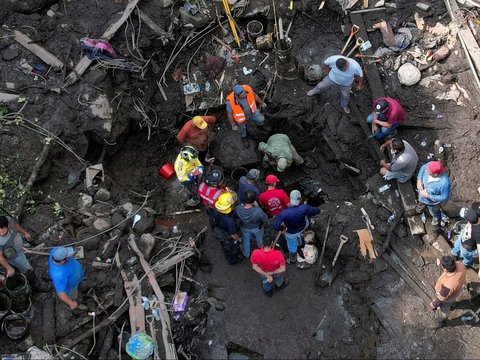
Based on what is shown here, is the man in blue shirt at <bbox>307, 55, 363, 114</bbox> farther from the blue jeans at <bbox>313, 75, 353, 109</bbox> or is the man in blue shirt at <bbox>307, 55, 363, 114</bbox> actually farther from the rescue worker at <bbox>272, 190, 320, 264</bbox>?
the rescue worker at <bbox>272, 190, 320, 264</bbox>

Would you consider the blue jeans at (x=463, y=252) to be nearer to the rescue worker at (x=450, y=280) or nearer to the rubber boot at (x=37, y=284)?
the rescue worker at (x=450, y=280)

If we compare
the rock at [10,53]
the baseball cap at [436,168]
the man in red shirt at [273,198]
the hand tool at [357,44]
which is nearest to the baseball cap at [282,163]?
the man in red shirt at [273,198]

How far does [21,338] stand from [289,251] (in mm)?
5106

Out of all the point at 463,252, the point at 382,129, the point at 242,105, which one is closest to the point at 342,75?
the point at 382,129

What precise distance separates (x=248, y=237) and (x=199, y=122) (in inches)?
104

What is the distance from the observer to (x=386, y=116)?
9906 millimetres

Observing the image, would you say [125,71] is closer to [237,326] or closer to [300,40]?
[300,40]

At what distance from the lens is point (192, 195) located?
10.6 m

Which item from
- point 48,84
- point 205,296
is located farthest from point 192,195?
point 48,84

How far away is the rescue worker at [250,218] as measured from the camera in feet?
28.1

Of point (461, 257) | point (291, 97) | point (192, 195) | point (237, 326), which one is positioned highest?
point (291, 97)

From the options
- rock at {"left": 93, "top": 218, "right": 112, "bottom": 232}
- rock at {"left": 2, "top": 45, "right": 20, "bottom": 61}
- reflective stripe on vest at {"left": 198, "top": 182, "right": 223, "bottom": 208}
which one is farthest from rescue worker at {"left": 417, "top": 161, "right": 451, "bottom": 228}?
rock at {"left": 2, "top": 45, "right": 20, "bottom": 61}

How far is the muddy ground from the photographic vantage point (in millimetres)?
8867

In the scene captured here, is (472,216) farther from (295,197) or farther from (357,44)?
(357,44)
